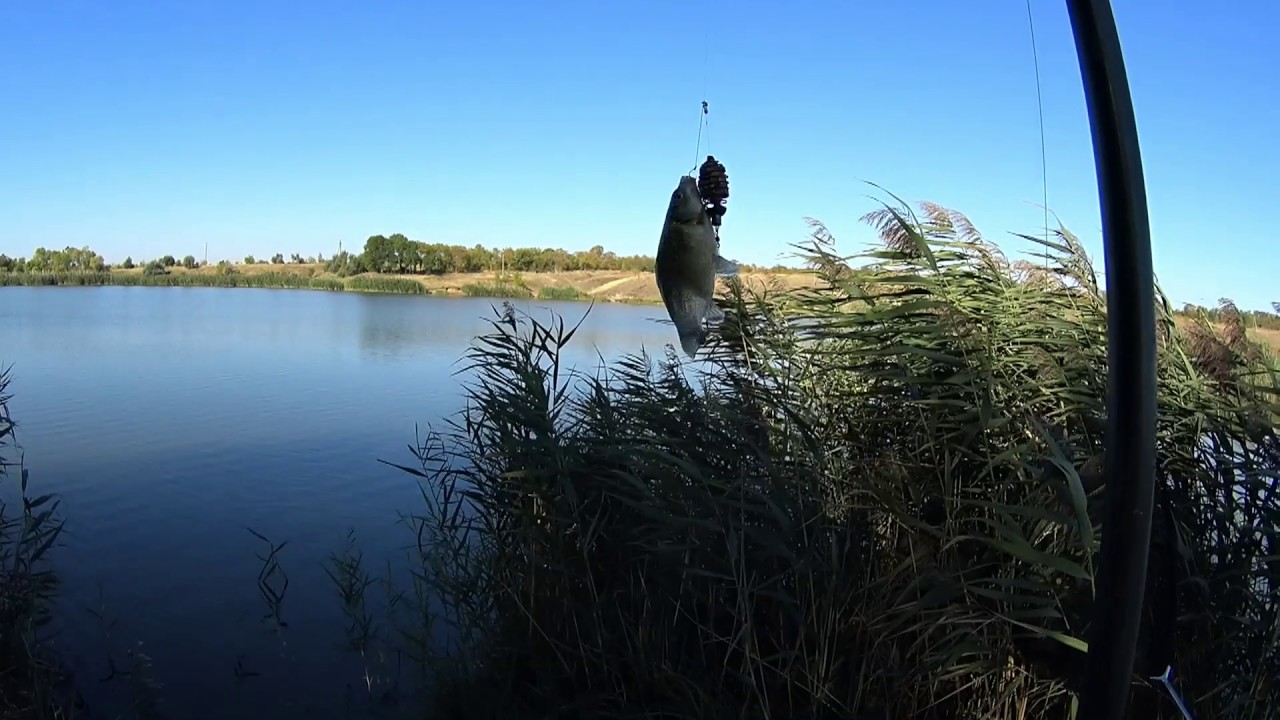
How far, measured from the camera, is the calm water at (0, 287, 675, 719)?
→ 6.27 metres

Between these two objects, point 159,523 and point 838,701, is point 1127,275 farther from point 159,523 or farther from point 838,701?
point 159,523

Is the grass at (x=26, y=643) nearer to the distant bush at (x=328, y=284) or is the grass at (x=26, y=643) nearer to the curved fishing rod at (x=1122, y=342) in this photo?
the curved fishing rod at (x=1122, y=342)

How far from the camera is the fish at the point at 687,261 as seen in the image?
3150 mm

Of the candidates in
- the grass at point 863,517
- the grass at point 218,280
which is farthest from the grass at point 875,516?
the grass at point 218,280

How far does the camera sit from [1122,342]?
1.61 meters

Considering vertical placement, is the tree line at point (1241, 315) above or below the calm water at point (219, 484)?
above

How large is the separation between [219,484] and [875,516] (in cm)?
914

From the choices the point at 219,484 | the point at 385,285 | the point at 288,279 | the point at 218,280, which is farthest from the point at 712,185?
the point at 218,280

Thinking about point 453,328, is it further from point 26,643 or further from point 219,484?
point 26,643

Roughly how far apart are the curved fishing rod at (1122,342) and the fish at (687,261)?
1.66 m

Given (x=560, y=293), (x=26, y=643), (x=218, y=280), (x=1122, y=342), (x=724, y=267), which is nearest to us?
(x=1122, y=342)

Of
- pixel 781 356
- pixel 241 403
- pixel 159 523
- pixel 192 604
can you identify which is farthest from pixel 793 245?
pixel 241 403

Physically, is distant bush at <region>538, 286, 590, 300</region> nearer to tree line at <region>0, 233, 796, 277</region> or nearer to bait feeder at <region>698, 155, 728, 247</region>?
tree line at <region>0, 233, 796, 277</region>

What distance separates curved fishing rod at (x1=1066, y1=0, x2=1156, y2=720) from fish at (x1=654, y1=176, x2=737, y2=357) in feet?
5.43
